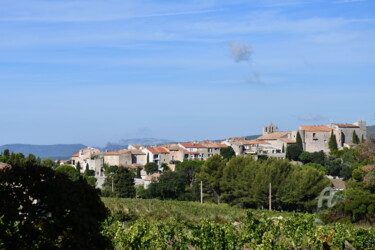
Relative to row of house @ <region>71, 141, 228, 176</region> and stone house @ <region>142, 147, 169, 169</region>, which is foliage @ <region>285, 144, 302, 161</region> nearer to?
row of house @ <region>71, 141, 228, 176</region>

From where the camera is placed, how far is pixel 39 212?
7844 mm

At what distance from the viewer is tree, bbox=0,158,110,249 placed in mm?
7770

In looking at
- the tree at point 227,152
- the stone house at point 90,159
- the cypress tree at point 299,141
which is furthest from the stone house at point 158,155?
the cypress tree at point 299,141

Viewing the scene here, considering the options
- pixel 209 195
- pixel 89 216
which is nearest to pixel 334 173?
pixel 209 195

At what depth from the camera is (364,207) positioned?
28.5m

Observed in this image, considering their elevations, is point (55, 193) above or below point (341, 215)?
above

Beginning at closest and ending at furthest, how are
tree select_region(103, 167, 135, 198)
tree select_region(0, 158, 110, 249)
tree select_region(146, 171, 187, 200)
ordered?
tree select_region(0, 158, 110, 249) < tree select_region(103, 167, 135, 198) < tree select_region(146, 171, 187, 200)

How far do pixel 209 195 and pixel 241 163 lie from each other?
4673mm

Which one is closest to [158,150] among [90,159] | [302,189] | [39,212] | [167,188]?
[90,159]

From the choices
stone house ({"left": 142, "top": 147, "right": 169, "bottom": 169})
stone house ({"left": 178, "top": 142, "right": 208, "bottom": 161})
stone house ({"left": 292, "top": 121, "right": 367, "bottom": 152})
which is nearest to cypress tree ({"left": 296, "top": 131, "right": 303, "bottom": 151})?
stone house ({"left": 292, "top": 121, "right": 367, "bottom": 152})

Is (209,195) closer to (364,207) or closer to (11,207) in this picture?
(364,207)

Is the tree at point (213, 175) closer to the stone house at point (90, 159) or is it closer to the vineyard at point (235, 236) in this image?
the vineyard at point (235, 236)

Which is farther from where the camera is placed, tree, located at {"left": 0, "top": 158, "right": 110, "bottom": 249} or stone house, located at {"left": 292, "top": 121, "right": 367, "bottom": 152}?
stone house, located at {"left": 292, "top": 121, "right": 367, "bottom": 152}

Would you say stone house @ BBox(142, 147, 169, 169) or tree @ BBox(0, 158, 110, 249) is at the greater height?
stone house @ BBox(142, 147, 169, 169)
